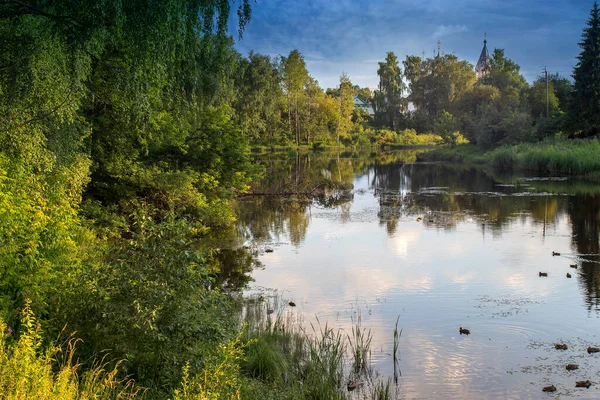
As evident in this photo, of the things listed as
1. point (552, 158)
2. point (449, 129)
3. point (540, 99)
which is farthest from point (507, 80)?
point (552, 158)

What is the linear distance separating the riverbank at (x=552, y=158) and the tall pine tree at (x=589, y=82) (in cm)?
306

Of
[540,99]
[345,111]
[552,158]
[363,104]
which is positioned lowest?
[552,158]

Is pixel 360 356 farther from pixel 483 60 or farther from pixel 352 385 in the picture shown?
pixel 483 60

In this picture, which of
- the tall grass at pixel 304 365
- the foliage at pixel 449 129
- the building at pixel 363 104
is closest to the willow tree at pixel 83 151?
the tall grass at pixel 304 365

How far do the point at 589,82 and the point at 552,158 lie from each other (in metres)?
8.96

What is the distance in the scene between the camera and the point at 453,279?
14.3m

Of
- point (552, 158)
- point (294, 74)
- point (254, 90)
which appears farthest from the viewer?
point (294, 74)

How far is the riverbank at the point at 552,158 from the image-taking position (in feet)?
131

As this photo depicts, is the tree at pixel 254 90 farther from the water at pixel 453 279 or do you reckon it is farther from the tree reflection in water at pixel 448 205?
the water at pixel 453 279

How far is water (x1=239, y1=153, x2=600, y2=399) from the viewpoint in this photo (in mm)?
8984

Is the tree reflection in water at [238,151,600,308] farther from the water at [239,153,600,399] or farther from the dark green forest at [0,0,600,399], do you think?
the dark green forest at [0,0,600,399]

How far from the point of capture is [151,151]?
1984 cm

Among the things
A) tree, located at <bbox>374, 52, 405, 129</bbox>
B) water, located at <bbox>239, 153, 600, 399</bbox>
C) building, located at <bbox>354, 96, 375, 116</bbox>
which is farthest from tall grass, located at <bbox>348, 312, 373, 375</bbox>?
building, located at <bbox>354, 96, 375, 116</bbox>

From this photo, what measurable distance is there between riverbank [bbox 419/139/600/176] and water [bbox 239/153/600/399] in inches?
432
